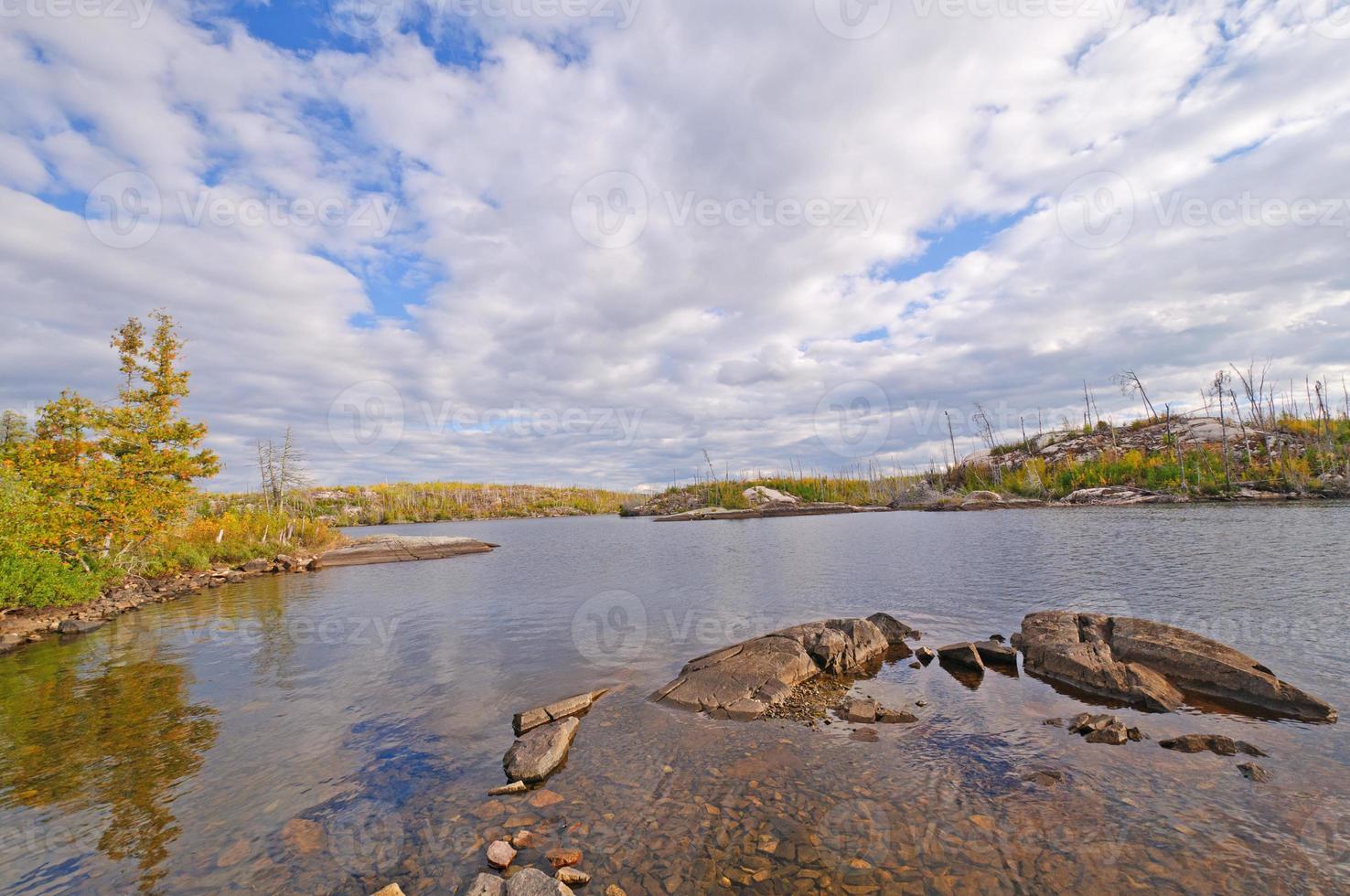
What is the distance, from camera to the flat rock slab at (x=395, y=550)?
54.1m

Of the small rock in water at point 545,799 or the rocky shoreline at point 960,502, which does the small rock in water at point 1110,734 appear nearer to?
the small rock in water at point 545,799

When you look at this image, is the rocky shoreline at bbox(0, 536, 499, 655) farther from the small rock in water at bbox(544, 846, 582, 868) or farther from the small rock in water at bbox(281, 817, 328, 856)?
the small rock in water at bbox(544, 846, 582, 868)

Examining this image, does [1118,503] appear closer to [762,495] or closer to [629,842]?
[762,495]

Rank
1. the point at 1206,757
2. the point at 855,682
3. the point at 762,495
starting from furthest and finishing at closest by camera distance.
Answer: the point at 762,495, the point at 855,682, the point at 1206,757

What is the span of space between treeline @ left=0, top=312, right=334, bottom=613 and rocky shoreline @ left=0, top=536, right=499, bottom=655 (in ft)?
2.60

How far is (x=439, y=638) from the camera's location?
70.8 ft

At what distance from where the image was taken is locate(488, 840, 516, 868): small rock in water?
7464 millimetres

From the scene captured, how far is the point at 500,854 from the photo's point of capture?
Answer: 24.9 ft

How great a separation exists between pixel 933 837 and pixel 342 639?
22616 millimetres

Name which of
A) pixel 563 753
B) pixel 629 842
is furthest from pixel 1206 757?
pixel 563 753

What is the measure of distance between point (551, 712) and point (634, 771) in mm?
3519

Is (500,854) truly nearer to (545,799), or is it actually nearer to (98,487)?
(545,799)

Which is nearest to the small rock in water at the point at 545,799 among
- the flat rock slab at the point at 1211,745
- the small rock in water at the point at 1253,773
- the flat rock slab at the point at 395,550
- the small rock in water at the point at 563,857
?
the small rock in water at the point at 563,857

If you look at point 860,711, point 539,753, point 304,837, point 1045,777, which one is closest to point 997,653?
point 860,711
